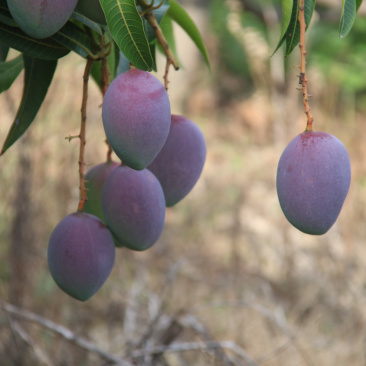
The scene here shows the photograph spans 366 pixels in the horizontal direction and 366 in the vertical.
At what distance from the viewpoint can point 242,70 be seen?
17.8 feet

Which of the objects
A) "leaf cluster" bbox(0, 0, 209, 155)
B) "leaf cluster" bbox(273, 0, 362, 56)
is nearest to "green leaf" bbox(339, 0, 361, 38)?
"leaf cluster" bbox(273, 0, 362, 56)

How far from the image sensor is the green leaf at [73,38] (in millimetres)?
463

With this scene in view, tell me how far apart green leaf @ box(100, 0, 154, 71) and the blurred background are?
1.73 ft

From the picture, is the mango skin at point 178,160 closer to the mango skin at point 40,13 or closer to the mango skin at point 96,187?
the mango skin at point 96,187

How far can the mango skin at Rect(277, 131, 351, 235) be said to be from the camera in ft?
1.42

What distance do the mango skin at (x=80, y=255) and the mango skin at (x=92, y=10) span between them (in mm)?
175

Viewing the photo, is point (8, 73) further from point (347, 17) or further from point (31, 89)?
point (347, 17)

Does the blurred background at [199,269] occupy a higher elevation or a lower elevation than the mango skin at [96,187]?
higher

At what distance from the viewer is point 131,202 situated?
1.66ft

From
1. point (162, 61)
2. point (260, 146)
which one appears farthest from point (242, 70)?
point (162, 61)

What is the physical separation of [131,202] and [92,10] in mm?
163

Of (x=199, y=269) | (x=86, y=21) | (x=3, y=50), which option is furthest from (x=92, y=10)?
(x=199, y=269)

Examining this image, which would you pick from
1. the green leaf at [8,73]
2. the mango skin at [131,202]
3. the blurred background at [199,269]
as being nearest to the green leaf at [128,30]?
the mango skin at [131,202]

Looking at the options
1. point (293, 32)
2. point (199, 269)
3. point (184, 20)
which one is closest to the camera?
point (293, 32)
